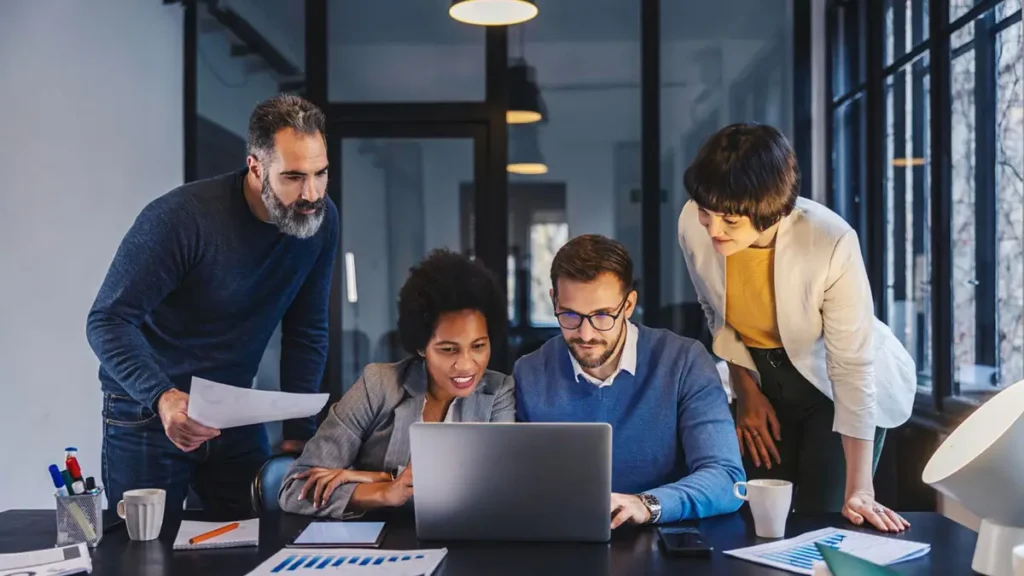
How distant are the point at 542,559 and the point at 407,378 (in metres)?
0.71

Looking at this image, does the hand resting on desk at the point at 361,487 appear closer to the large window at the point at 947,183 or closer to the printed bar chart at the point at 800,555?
the printed bar chart at the point at 800,555

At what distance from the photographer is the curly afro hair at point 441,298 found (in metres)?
2.19

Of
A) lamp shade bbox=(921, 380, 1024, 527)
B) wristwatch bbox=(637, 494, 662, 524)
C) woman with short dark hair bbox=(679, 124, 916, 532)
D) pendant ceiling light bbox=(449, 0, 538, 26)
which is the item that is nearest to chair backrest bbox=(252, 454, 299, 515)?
wristwatch bbox=(637, 494, 662, 524)

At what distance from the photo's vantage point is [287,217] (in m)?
2.41

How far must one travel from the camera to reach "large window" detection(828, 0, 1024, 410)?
11.1 ft

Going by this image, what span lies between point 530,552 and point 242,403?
0.59 meters

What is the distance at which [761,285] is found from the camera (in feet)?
7.84

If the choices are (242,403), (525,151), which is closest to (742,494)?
(242,403)

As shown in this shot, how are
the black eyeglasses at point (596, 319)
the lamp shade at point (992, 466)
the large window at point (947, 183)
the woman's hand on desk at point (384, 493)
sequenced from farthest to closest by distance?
1. the large window at point (947, 183)
2. the black eyeglasses at point (596, 319)
3. the woman's hand on desk at point (384, 493)
4. the lamp shade at point (992, 466)

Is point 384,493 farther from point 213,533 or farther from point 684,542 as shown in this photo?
point 684,542

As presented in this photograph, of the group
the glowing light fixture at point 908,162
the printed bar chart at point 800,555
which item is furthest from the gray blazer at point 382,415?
the glowing light fixture at point 908,162

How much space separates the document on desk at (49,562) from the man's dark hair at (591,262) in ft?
3.34

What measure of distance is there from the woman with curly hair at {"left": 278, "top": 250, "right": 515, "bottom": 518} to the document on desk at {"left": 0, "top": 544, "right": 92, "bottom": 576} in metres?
0.49

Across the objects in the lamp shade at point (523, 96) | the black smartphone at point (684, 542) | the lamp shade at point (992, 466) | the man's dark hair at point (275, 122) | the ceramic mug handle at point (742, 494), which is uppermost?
the lamp shade at point (523, 96)
